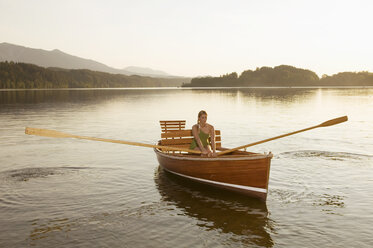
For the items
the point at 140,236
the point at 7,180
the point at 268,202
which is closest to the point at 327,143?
the point at 268,202

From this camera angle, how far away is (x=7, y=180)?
12.4 m

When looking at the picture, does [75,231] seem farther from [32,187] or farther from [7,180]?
[7,180]

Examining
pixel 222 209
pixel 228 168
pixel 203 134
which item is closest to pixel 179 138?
pixel 203 134

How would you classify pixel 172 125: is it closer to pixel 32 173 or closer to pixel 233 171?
pixel 233 171

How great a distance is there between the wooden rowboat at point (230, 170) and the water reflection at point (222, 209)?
334 mm

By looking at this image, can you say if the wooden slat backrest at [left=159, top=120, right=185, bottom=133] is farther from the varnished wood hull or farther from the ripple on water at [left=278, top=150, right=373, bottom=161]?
the ripple on water at [left=278, top=150, right=373, bottom=161]

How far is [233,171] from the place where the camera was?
10.5 meters

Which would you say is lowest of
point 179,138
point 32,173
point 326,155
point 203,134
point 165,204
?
point 165,204

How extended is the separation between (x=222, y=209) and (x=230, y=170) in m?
1.37

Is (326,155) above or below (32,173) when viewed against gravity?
above

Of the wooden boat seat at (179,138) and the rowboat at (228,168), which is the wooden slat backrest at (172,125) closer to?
the wooden boat seat at (179,138)

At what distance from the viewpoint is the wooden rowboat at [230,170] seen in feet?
33.0

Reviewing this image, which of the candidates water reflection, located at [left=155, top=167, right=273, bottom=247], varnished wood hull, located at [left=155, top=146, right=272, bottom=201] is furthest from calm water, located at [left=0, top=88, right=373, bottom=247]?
varnished wood hull, located at [left=155, top=146, right=272, bottom=201]

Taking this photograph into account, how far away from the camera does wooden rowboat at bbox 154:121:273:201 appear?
1005 cm
